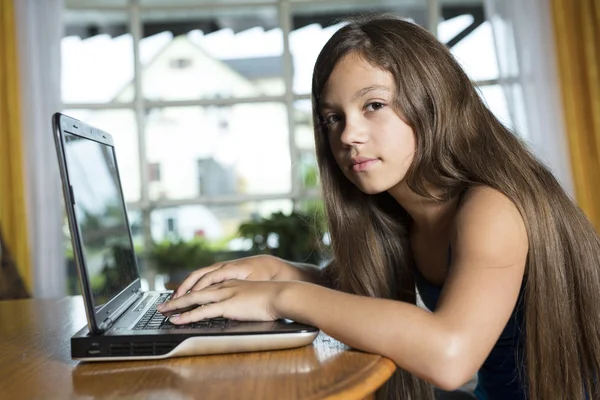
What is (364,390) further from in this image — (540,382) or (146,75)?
(146,75)

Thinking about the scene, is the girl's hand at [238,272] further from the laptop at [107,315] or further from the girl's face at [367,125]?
the girl's face at [367,125]

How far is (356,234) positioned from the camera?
61.1 inches

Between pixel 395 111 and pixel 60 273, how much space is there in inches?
136

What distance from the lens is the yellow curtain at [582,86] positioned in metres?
4.16

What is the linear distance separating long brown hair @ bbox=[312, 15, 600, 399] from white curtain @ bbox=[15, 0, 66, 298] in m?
3.17

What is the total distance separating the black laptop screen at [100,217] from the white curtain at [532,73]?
330 centimetres

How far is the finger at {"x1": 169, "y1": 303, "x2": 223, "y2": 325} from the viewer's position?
1.06 metres

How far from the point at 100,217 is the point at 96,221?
33mm

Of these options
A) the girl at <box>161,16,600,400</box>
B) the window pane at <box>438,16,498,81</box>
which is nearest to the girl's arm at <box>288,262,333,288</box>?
the girl at <box>161,16,600,400</box>

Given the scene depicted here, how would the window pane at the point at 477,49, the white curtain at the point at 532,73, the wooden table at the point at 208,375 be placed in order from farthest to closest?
the window pane at the point at 477,49
the white curtain at the point at 532,73
the wooden table at the point at 208,375

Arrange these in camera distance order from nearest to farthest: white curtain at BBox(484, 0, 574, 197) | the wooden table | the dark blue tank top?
1. the wooden table
2. the dark blue tank top
3. white curtain at BBox(484, 0, 574, 197)

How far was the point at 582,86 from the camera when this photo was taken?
425 cm

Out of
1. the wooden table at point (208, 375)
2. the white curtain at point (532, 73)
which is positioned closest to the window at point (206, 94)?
the white curtain at point (532, 73)

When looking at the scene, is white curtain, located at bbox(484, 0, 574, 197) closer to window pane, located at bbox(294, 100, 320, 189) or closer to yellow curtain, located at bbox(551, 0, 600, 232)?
yellow curtain, located at bbox(551, 0, 600, 232)
